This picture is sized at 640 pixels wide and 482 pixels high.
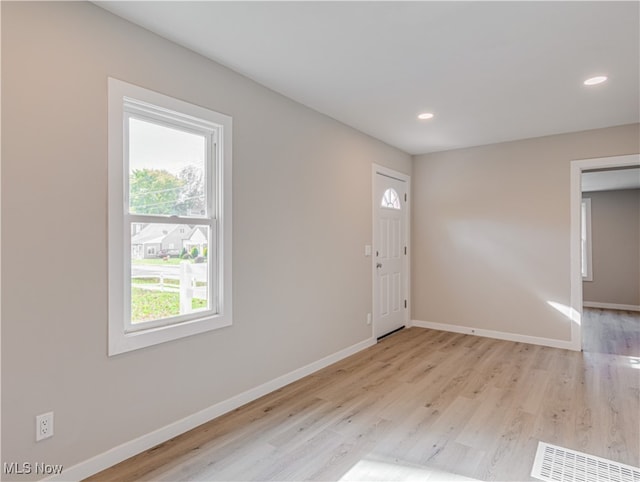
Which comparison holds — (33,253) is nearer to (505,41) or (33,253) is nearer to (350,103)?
(350,103)

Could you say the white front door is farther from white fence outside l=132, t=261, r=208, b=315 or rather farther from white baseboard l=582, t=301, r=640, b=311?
white baseboard l=582, t=301, r=640, b=311

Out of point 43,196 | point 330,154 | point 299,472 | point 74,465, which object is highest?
point 330,154

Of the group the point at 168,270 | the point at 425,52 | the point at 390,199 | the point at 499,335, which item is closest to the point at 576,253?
the point at 499,335

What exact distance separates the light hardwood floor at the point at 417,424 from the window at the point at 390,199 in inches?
78.6

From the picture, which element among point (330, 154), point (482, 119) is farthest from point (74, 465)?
point (482, 119)

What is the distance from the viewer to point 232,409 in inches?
105

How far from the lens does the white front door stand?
179 inches

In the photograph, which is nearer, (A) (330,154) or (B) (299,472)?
(B) (299,472)

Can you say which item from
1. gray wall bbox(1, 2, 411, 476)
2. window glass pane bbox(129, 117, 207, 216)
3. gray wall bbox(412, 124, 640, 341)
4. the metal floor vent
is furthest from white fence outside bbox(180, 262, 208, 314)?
gray wall bbox(412, 124, 640, 341)

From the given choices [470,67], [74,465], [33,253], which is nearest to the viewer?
[33,253]

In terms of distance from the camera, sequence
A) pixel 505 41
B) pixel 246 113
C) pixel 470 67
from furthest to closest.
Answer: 1. pixel 246 113
2. pixel 470 67
3. pixel 505 41

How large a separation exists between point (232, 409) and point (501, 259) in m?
3.78

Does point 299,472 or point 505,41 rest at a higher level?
point 505,41

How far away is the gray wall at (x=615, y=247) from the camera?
6.75 metres
